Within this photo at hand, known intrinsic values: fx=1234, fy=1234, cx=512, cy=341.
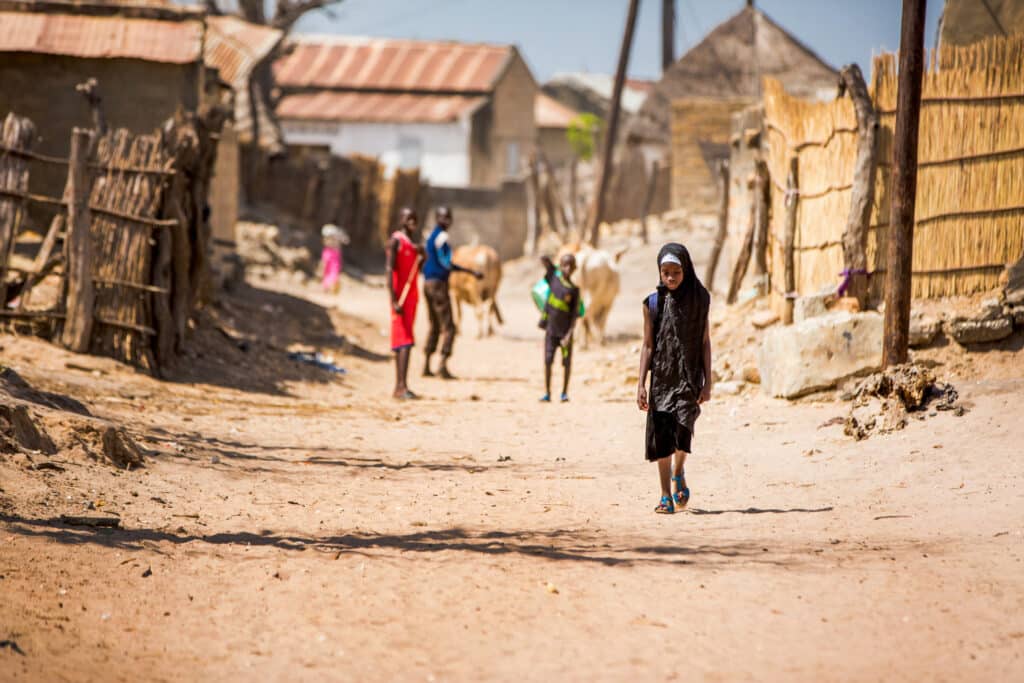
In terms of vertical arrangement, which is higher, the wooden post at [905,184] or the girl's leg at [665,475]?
the wooden post at [905,184]

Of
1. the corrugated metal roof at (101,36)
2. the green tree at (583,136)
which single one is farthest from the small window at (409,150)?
the corrugated metal roof at (101,36)

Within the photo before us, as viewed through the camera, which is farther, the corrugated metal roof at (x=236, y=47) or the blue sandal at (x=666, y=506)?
the corrugated metal roof at (x=236, y=47)

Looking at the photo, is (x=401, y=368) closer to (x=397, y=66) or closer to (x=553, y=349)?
(x=553, y=349)

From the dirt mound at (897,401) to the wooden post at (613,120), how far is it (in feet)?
49.3

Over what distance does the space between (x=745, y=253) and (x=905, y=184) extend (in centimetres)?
420

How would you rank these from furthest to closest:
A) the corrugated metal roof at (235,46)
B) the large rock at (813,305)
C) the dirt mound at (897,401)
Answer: the corrugated metal roof at (235,46) < the large rock at (813,305) < the dirt mound at (897,401)

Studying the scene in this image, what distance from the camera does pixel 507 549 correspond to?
17.7 ft

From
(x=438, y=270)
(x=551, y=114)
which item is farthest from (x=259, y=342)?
(x=551, y=114)

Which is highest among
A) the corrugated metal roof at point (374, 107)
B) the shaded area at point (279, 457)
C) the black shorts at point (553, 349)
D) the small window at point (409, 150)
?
the corrugated metal roof at point (374, 107)

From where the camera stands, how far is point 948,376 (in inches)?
364

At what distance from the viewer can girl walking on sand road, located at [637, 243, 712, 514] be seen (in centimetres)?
605

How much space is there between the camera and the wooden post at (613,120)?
2353 centimetres

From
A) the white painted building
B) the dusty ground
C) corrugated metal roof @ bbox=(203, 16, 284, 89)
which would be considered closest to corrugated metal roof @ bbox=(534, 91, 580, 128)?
the white painted building

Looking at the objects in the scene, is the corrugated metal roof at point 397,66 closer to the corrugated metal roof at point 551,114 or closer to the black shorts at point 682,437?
the corrugated metal roof at point 551,114
